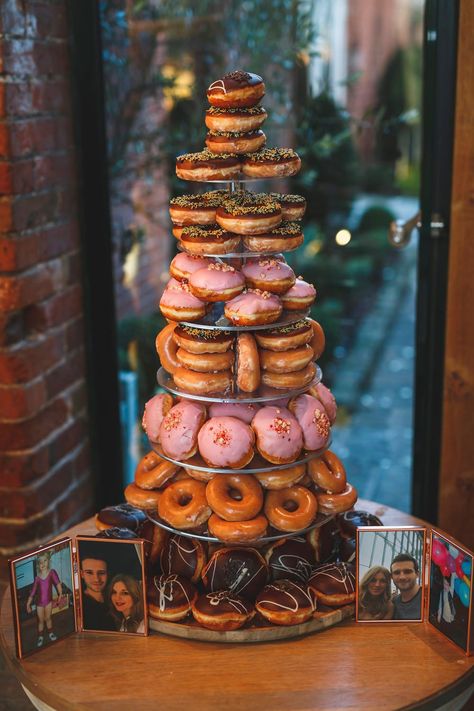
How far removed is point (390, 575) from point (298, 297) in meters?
0.49

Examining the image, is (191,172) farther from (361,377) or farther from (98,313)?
(361,377)

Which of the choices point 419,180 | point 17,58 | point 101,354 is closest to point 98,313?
point 101,354

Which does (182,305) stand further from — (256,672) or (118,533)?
(256,672)

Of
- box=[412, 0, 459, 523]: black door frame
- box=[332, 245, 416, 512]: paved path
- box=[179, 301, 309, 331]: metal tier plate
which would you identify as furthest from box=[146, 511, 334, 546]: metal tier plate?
box=[332, 245, 416, 512]: paved path

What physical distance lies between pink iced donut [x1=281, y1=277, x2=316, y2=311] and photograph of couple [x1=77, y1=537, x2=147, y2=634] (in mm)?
475

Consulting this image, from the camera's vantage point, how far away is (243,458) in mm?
1572

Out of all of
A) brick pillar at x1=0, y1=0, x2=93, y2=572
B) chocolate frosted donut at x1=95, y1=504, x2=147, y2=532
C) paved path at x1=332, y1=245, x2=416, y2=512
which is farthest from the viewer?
paved path at x1=332, y1=245, x2=416, y2=512

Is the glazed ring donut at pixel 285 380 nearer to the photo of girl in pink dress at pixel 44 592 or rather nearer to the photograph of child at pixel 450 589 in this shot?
the photograph of child at pixel 450 589

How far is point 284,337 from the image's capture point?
1590mm

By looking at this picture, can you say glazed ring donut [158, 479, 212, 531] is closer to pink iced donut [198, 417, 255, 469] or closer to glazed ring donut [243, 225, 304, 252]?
pink iced donut [198, 417, 255, 469]

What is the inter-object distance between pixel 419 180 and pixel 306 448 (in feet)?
3.20

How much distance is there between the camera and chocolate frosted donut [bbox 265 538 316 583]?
1647mm

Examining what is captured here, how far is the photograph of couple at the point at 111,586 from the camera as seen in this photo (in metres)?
1.57

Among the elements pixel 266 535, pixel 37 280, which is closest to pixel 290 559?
pixel 266 535
